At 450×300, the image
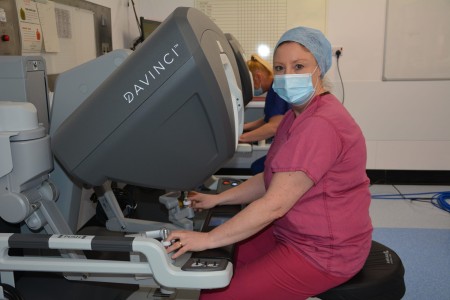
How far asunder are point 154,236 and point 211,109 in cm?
44

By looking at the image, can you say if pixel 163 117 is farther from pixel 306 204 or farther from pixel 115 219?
pixel 115 219

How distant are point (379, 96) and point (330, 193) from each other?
10.0 feet

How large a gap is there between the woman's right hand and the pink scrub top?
1.09ft

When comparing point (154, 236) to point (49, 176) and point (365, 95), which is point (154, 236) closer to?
point (49, 176)

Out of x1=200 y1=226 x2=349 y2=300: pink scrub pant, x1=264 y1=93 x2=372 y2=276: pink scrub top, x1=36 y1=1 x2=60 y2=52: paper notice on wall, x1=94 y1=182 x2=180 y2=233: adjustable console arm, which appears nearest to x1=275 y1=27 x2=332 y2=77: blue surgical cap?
x1=264 y1=93 x2=372 y2=276: pink scrub top

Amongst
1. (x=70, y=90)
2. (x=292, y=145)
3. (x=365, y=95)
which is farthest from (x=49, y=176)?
(x=365, y=95)

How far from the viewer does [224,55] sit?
1.05m

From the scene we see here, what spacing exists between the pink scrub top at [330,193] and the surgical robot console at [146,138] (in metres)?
0.22

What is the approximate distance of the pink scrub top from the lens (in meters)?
1.17

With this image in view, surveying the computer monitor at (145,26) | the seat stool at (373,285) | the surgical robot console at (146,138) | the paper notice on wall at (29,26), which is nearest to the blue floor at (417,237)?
the seat stool at (373,285)

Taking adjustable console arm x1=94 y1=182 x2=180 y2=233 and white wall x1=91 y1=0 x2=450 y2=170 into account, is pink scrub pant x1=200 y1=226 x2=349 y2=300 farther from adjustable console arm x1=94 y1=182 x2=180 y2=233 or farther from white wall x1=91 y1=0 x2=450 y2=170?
white wall x1=91 y1=0 x2=450 y2=170

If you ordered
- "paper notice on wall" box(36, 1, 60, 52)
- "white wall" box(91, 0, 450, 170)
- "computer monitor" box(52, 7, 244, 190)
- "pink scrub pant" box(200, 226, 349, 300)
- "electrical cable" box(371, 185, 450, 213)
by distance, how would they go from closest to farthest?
1. "computer monitor" box(52, 7, 244, 190)
2. "pink scrub pant" box(200, 226, 349, 300)
3. "paper notice on wall" box(36, 1, 60, 52)
4. "electrical cable" box(371, 185, 450, 213)
5. "white wall" box(91, 0, 450, 170)

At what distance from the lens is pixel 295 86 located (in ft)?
4.31

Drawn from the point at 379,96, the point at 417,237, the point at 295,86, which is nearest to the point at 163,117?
the point at 295,86
